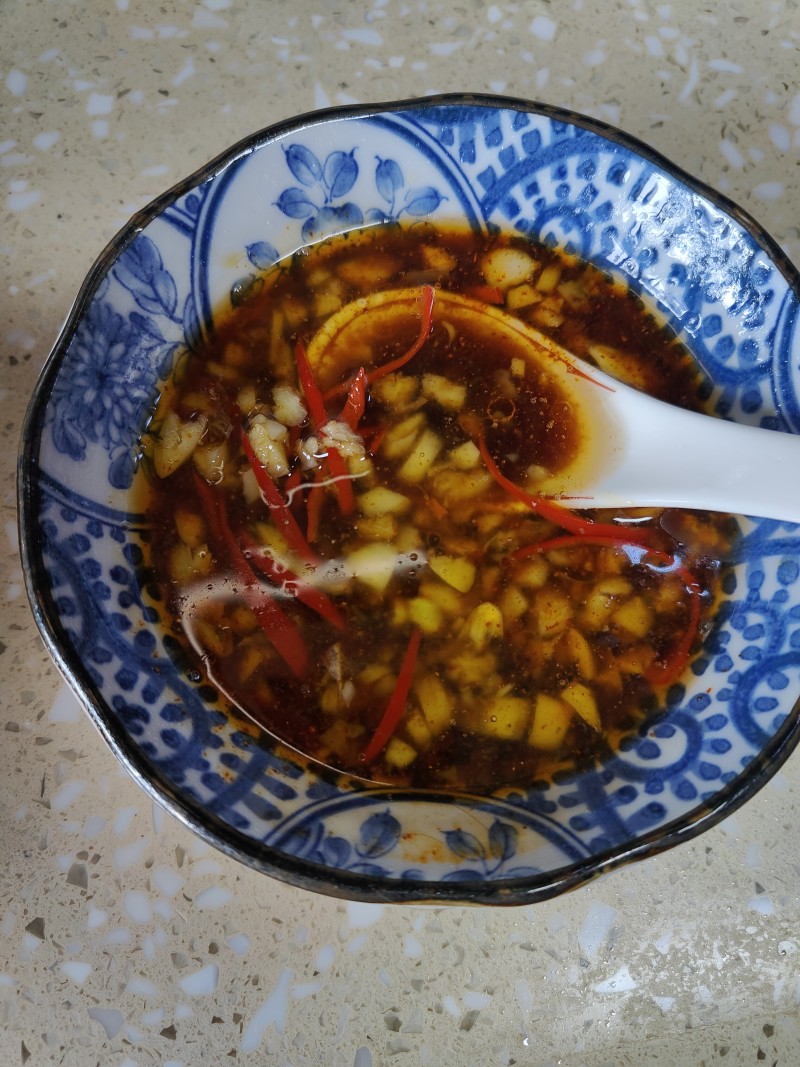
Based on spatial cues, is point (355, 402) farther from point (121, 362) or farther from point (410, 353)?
point (121, 362)

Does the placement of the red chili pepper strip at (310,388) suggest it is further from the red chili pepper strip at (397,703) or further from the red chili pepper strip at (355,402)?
the red chili pepper strip at (397,703)

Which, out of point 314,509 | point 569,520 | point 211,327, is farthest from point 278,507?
point 569,520

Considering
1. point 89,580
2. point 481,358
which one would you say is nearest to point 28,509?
point 89,580

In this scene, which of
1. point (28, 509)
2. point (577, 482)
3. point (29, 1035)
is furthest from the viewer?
point (577, 482)

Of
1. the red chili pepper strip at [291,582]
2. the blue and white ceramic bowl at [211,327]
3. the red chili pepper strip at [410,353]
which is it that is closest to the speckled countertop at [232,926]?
the blue and white ceramic bowl at [211,327]

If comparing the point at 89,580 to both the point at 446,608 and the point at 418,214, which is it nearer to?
the point at 446,608

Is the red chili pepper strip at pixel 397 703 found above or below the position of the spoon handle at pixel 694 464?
below

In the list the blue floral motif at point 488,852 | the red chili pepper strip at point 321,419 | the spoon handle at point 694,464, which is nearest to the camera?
the blue floral motif at point 488,852
